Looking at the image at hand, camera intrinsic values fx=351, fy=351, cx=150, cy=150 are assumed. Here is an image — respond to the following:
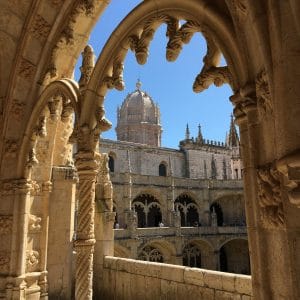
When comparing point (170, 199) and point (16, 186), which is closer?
point (16, 186)

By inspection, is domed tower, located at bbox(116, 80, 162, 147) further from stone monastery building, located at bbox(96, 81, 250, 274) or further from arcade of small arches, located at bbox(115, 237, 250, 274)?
arcade of small arches, located at bbox(115, 237, 250, 274)

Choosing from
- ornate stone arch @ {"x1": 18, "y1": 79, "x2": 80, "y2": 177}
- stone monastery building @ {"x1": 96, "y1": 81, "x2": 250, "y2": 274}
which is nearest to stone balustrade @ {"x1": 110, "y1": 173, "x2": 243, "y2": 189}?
stone monastery building @ {"x1": 96, "y1": 81, "x2": 250, "y2": 274}

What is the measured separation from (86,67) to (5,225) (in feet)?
8.07

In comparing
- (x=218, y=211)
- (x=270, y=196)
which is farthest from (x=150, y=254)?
(x=270, y=196)

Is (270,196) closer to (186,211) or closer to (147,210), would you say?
(147,210)

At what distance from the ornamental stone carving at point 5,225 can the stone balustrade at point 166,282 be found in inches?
79.6

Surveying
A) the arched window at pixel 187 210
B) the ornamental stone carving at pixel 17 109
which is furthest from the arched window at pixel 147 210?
the ornamental stone carving at pixel 17 109

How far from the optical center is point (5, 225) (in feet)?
15.6

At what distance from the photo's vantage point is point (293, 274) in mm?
1447

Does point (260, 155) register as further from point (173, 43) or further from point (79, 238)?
point (79, 238)

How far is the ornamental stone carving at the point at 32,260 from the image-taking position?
16.1 ft

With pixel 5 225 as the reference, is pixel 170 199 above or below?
above

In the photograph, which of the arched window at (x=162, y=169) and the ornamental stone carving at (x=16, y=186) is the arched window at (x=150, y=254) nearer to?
the arched window at (x=162, y=169)

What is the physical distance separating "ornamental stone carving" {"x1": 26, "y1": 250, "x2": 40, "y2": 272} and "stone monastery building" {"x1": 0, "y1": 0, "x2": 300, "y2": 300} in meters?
0.01
